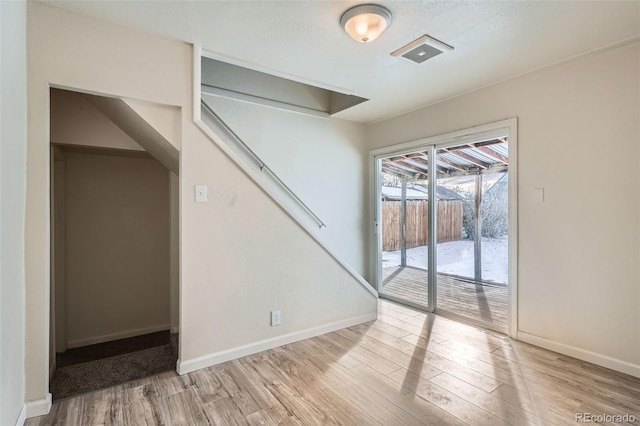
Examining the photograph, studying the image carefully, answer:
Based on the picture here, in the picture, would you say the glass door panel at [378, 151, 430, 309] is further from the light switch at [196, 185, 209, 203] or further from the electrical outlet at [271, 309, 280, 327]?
the light switch at [196, 185, 209, 203]

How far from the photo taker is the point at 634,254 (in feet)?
7.75

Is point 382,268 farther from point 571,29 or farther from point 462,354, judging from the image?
point 571,29

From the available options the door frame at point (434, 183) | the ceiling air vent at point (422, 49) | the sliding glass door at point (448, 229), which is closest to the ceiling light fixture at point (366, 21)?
the ceiling air vent at point (422, 49)

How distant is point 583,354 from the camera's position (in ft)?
8.55

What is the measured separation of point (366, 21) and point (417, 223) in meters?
2.60

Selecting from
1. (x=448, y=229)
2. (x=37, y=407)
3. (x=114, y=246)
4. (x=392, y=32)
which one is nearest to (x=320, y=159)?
(x=448, y=229)

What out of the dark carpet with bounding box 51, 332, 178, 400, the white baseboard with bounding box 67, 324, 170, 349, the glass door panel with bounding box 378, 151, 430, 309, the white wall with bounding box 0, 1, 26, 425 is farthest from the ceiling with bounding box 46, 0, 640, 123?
the white baseboard with bounding box 67, 324, 170, 349

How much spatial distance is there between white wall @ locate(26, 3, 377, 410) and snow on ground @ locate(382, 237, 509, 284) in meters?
1.19

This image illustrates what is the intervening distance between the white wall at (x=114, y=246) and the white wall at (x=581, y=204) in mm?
3932

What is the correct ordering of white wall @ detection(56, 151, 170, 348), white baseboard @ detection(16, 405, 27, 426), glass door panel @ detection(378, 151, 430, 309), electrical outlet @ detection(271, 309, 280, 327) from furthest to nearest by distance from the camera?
glass door panel @ detection(378, 151, 430, 309) → white wall @ detection(56, 151, 170, 348) → electrical outlet @ detection(271, 309, 280, 327) → white baseboard @ detection(16, 405, 27, 426)

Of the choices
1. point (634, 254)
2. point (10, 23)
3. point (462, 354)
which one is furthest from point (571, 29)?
point (10, 23)

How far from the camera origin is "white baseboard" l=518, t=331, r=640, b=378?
2378mm

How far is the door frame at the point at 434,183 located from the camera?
3.04m

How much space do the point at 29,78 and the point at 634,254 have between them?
4193mm
